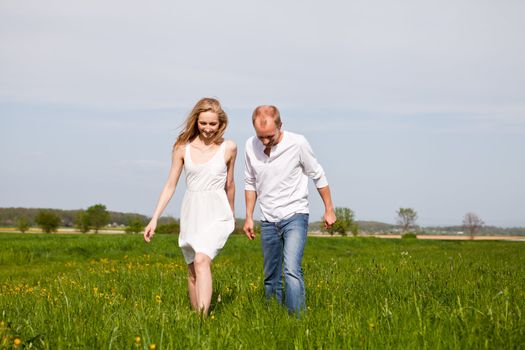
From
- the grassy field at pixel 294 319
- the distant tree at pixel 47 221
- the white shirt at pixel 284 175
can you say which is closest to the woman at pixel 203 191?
the white shirt at pixel 284 175

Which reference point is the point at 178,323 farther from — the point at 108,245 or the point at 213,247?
the point at 108,245

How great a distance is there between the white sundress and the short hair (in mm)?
537

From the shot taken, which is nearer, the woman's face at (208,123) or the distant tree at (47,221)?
the woman's face at (208,123)

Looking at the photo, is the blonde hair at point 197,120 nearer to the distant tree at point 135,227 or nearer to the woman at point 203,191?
the woman at point 203,191

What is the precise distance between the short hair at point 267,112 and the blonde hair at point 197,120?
0.42 meters

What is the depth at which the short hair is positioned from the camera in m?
5.74

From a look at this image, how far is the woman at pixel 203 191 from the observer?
5684mm

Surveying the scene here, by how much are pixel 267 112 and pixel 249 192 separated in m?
1.01

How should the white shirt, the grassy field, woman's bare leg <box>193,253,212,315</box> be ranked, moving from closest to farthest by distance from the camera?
the grassy field < woman's bare leg <box>193,253,212,315</box> < the white shirt

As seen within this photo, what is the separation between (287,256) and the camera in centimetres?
572

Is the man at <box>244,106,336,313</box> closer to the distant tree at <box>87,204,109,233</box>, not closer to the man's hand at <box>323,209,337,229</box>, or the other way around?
the man's hand at <box>323,209,337,229</box>

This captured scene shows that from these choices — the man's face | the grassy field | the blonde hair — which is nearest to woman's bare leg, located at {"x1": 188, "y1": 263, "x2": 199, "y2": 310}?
the grassy field

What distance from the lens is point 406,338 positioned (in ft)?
12.7

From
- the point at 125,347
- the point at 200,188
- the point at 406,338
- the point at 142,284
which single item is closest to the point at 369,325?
the point at 406,338
